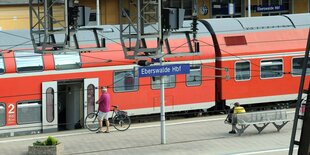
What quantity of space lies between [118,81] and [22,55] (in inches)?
139

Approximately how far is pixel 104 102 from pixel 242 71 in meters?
6.41

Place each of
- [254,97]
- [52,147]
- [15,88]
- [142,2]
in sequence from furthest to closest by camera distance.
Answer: [254,97], [15,88], [52,147], [142,2]

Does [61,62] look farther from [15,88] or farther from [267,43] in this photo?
[267,43]

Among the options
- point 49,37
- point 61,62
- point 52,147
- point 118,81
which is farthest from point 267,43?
point 49,37

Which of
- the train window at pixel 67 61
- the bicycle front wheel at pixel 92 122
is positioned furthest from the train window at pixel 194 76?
the train window at pixel 67 61

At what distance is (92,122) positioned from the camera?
24.0m

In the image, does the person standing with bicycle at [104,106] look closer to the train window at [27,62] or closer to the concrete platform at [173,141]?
the concrete platform at [173,141]

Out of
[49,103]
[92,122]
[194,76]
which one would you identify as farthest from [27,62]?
[194,76]

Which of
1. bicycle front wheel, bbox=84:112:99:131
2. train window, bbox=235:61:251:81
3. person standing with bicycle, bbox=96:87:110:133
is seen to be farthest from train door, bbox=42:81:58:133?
train window, bbox=235:61:251:81

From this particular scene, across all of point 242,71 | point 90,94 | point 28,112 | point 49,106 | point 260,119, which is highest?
point 242,71

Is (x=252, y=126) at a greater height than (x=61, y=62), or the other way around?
(x=61, y=62)

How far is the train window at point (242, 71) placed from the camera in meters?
26.9

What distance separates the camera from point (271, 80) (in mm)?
27625

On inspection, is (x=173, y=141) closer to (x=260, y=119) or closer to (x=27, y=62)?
(x=260, y=119)
